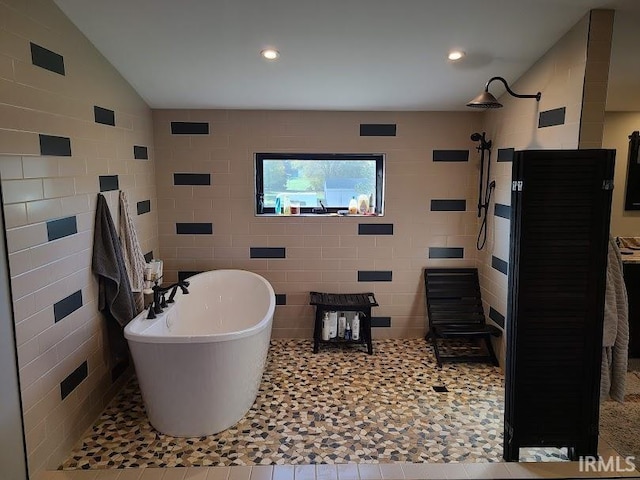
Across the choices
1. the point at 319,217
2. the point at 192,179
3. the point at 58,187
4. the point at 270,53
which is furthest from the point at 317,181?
the point at 58,187

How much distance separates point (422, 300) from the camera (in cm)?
406

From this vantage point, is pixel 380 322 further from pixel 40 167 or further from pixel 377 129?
pixel 40 167

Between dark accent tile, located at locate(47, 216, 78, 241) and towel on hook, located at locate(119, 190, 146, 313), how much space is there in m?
0.57

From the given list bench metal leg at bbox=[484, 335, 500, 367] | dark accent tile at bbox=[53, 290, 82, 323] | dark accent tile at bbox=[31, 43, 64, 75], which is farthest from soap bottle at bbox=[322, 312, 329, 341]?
dark accent tile at bbox=[31, 43, 64, 75]

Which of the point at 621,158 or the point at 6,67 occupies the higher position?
the point at 6,67

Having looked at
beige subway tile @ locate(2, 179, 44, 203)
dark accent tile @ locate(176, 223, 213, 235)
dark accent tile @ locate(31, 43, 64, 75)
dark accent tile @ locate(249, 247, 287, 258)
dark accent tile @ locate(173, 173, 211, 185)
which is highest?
dark accent tile @ locate(31, 43, 64, 75)

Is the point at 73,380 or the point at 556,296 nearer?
the point at 556,296

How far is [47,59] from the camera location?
7.39 feet

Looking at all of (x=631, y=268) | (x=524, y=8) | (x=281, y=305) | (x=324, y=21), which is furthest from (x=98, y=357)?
(x=631, y=268)

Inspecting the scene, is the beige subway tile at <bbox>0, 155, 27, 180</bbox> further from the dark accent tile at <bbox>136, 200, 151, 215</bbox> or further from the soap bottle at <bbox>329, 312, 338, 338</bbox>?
the soap bottle at <bbox>329, 312, 338, 338</bbox>

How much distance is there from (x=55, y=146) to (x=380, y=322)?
295 centimetres

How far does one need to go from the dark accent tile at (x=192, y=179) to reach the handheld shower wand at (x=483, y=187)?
7.75 feet

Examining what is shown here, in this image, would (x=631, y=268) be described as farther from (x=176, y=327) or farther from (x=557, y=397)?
(x=176, y=327)

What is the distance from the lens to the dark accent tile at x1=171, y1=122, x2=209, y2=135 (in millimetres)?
3811
